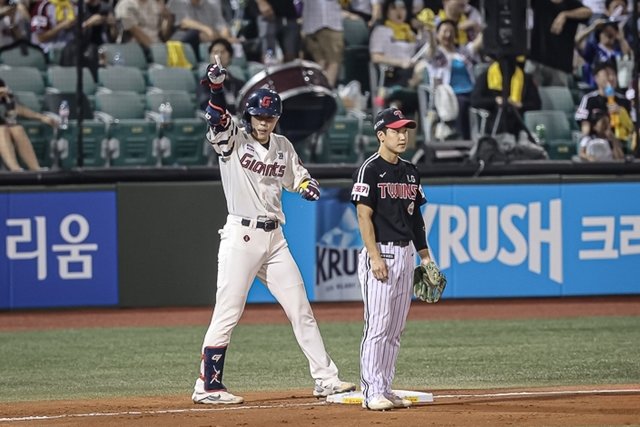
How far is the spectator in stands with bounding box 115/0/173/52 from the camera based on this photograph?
14422 millimetres

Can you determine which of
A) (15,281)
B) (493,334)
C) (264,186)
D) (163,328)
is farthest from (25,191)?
(264,186)

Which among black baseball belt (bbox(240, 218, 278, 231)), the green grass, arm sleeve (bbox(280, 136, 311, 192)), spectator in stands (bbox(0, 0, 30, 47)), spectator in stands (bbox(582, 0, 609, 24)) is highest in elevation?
spectator in stands (bbox(582, 0, 609, 24))

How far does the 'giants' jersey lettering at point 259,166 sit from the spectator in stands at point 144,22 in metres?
7.11

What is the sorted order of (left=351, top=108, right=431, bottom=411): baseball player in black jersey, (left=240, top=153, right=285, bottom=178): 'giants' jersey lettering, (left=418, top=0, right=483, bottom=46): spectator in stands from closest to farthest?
(left=351, top=108, right=431, bottom=411): baseball player in black jersey
(left=240, top=153, right=285, bottom=178): 'giants' jersey lettering
(left=418, top=0, right=483, bottom=46): spectator in stands

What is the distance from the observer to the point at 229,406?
7559 millimetres

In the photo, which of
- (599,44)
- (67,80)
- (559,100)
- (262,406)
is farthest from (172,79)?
(262,406)

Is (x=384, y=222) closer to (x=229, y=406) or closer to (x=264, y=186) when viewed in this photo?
(x=264, y=186)

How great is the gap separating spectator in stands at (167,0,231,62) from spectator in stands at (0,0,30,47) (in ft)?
5.65

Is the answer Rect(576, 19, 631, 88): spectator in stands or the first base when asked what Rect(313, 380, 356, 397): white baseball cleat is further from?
Rect(576, 19, 631, 88): spectator in stands

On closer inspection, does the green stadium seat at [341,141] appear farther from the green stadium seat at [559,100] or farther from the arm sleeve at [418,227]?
the arm sleeve at [418,227]

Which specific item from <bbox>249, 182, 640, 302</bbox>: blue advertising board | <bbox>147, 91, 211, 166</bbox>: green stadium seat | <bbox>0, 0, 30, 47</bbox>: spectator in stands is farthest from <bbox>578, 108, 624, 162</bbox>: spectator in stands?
<bbox>0, 0, 30, 47</bbox>: spectator in stands

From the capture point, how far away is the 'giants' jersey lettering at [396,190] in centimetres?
716

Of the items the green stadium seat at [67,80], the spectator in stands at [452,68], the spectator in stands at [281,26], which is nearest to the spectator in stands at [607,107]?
the spectator in stands at [452,68]

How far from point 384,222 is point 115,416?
1.96 metres
